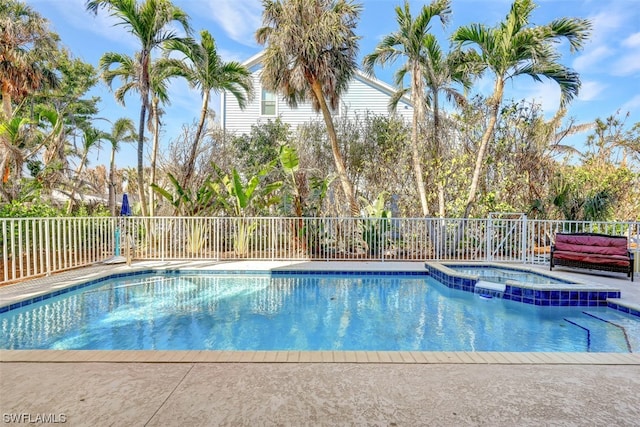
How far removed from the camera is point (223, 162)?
13695mm

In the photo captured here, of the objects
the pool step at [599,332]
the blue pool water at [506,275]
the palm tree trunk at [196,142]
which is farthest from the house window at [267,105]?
the pool step at [599,332]

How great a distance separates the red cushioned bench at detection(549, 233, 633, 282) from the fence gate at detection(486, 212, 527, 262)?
1.57m

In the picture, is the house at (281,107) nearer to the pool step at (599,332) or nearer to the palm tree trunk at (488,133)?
→ the palm tree trunk at (488,133)

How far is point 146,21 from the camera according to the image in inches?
352

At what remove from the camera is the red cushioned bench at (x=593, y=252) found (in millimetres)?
7125

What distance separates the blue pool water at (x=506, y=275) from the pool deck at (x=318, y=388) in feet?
12.1

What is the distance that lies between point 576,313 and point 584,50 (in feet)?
24.2

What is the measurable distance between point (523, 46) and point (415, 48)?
2766 millimetres

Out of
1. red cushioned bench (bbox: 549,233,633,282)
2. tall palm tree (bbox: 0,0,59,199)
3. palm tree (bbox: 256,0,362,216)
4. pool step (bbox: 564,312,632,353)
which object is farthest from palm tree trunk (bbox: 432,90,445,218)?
tall palm tree (bbox: 0,0,59,199)

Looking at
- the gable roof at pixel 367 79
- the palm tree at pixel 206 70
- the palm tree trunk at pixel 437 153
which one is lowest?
the palm tree trunk at pixel 437 153

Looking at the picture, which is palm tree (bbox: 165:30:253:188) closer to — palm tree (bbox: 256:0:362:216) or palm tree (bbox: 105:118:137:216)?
palm tree (bbox: 256:0:362:216)

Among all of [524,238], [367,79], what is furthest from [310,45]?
[524,238]

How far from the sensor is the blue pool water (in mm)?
6746

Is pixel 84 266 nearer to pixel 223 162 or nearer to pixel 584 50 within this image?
pixel 223 162
